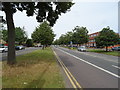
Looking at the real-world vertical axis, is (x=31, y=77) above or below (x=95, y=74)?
above

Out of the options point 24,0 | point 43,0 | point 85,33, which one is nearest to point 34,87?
point 24,0

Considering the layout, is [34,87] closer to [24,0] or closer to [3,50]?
[24,0]

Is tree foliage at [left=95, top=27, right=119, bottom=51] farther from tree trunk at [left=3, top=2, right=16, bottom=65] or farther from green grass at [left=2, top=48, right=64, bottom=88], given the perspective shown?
tree trunk at [left=3, top=2, right=16, bottom=65]

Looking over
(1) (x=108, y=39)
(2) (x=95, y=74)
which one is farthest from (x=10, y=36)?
(1) (x=108, y=39)

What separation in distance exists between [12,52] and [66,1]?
6339 millimetres

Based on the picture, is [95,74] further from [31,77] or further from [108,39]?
[108,39]

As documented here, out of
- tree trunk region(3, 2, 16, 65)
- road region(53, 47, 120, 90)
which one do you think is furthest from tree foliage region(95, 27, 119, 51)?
tree trunk region(3, 2, 16, 65)

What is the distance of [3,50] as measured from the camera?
2897cm

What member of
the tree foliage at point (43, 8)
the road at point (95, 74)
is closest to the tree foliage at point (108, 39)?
the road at point (95, 74)

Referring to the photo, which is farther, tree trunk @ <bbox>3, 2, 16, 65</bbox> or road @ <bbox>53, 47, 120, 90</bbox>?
tree trunk @ <bbox>3, 2, 16, 65</bbox>

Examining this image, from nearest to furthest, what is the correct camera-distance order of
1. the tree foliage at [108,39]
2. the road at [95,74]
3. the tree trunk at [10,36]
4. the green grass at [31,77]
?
the green grass at [31,77] → the road at [95,74] → the tree trunk at [10,36] → the tree foliage at [108,39]

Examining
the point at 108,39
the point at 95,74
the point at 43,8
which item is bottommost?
the point at 95,74

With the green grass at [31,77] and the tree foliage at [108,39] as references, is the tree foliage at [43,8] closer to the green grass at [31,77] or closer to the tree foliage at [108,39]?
the green grass at [31,77]

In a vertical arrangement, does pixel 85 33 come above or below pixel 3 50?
above
